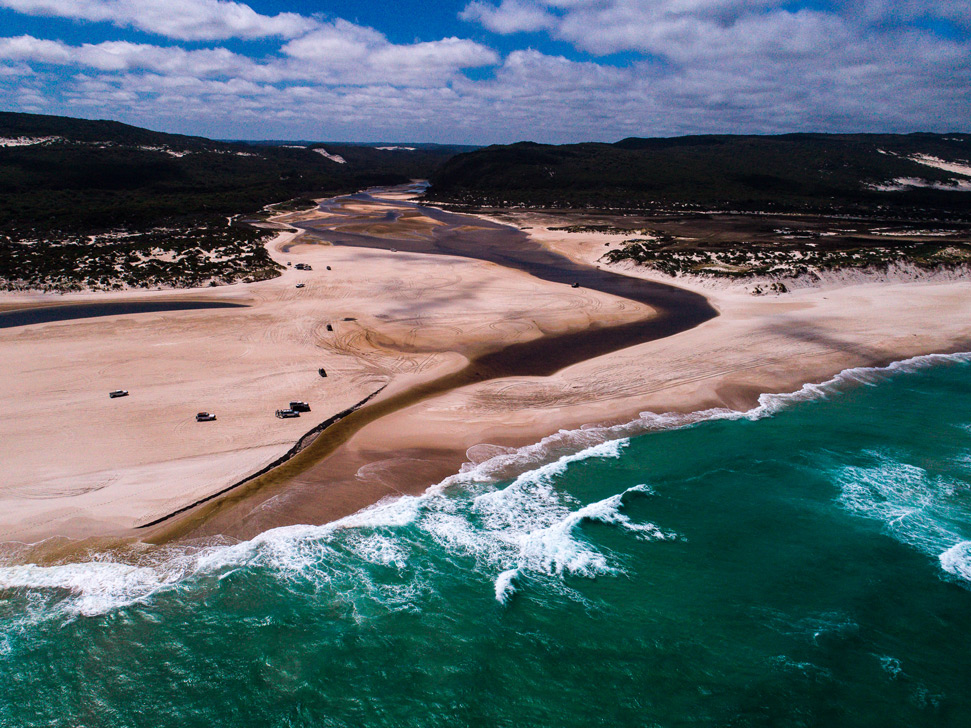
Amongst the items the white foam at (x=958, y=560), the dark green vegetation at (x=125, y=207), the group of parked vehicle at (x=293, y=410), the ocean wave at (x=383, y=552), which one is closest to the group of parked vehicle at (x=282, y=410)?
the group of parked vehicle at (x=293, y=410)

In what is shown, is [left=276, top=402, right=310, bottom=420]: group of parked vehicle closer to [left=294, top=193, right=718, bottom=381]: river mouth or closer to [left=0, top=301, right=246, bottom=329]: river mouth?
[left=294, top=193, right=718, bottom=381]: river mouth

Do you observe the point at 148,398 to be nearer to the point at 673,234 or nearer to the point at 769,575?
the point at 769,575

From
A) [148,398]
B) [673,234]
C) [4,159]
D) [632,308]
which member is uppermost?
[4,159]

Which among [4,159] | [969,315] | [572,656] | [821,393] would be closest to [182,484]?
[572,656]

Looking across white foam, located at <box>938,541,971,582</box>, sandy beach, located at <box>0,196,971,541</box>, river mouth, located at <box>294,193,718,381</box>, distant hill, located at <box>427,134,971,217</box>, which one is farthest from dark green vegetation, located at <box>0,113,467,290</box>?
white foam, located at <box>938,541,971,582</box>

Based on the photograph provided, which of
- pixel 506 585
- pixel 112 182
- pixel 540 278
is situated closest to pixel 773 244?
pixel 540 278

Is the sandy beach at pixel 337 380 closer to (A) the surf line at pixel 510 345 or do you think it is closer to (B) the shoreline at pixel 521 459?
(A) the surf line at pixel 510 345
